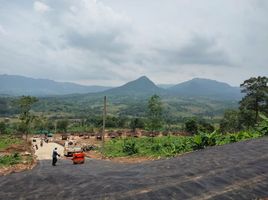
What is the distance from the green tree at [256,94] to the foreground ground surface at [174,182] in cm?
4273

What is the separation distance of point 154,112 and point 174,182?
53.0m

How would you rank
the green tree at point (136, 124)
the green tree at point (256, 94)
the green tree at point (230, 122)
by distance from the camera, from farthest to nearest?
the green tree at point (136, 124) → the green tree at point (230, 122) → the green tree at point (256, 94)

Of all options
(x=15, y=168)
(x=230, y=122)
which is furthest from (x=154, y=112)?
(x=15, y=168)

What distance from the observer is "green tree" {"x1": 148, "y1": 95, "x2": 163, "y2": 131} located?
227 ft

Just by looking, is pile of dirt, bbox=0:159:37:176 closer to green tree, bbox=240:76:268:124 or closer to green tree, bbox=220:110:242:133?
green tree, bbox=240:76:268:124

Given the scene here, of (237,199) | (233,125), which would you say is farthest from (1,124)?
(237,199)

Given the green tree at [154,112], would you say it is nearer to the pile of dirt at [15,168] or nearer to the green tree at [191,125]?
the green tree at [191,125]

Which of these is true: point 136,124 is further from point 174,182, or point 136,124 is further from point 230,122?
point 174,182

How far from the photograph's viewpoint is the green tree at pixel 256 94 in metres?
62.9

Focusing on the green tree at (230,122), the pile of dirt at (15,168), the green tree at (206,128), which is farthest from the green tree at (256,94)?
the pile of dirt at (15,168)

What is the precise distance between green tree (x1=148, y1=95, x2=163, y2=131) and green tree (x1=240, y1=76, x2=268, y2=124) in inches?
A: 583

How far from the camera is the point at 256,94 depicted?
63406 mm

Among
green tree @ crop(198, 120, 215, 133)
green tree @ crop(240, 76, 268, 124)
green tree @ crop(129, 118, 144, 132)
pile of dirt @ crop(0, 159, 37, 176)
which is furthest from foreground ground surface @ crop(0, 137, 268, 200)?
green tree @ crop(129, 118, 144, 132)

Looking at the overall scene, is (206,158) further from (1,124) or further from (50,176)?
(1,124)
